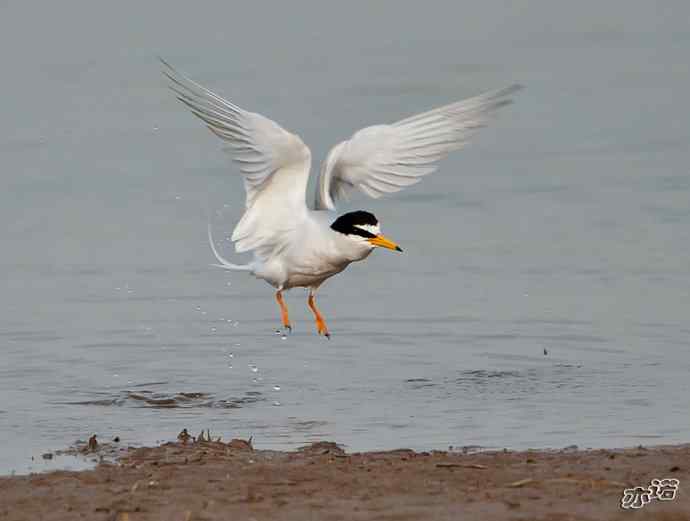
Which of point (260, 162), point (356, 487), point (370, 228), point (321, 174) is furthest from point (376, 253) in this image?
point (356, 487)

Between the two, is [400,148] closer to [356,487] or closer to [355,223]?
[355,223]

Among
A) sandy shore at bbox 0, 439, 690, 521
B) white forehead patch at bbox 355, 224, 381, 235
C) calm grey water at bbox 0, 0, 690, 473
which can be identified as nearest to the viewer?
sandy shore at bbox 0, 439, 690, 521

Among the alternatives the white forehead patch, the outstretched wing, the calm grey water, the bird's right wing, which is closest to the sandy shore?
the calm grey water

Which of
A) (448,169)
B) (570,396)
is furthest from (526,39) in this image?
(570,396)

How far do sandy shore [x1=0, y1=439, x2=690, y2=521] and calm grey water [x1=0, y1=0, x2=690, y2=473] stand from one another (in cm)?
90

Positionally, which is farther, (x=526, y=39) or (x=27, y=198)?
(x=526, y=39)

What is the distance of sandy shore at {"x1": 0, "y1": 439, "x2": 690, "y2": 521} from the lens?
19.8ft

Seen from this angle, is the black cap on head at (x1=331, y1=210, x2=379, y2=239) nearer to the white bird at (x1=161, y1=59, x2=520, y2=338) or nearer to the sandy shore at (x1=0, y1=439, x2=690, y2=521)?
the white bird at (x1=161, y1=59, x2=520, y2=338)

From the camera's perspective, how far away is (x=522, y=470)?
266 inches

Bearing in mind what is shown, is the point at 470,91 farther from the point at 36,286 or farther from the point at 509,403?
the point at 509,403

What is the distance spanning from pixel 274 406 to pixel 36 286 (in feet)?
11.4

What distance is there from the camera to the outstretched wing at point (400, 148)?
944cm

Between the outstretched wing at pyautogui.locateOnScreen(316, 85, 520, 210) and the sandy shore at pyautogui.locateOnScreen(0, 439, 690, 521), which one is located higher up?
the outstretched wing at pyautogui.locateOnScreen(316, 85, 520, 210)

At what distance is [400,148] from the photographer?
9.83 metres
